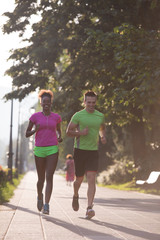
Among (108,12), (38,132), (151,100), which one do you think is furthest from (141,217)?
(108,12)

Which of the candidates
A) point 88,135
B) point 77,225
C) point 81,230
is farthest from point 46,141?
point 81,230

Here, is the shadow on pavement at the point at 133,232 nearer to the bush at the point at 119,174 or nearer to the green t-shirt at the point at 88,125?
the green t-shirt at the point at 88,125

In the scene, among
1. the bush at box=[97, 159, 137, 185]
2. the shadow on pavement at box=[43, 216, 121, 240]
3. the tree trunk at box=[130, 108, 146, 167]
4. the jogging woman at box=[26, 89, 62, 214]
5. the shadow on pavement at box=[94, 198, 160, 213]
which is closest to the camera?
the shadow on pavement at box=[43, 216, 121, 240]

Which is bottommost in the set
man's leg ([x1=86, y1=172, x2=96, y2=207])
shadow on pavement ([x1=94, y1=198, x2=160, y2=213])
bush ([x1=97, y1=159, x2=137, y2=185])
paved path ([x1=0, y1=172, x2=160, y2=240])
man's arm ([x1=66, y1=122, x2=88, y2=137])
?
bush ([x1=97, y1=159, x2=137, y2=185])

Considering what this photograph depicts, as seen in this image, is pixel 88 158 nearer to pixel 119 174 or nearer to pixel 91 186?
pixel 91 186

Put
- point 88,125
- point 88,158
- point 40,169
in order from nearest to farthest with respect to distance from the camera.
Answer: point 88,125 < point 88,158 < point 40,169

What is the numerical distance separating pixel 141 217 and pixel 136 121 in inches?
567

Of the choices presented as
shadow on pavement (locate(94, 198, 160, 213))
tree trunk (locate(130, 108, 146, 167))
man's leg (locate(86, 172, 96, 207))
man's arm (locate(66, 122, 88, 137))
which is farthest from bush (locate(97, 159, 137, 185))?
man's arm (locate(66, 122, 88, 137))

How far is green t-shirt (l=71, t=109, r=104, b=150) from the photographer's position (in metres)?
8.35

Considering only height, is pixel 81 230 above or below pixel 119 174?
above

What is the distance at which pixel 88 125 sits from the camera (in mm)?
8336

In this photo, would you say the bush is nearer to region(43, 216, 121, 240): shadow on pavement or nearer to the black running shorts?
the black running shorts

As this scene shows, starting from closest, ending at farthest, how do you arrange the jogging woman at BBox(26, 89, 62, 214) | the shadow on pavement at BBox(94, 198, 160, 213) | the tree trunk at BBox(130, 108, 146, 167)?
the jogging woman at BBox(26, 89, 62, 214) → the shadow on pavement at BBox(94, 198, 160, 213) → the tree trunk at BBox(130, 108, 146, 167)

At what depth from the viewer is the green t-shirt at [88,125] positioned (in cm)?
835
